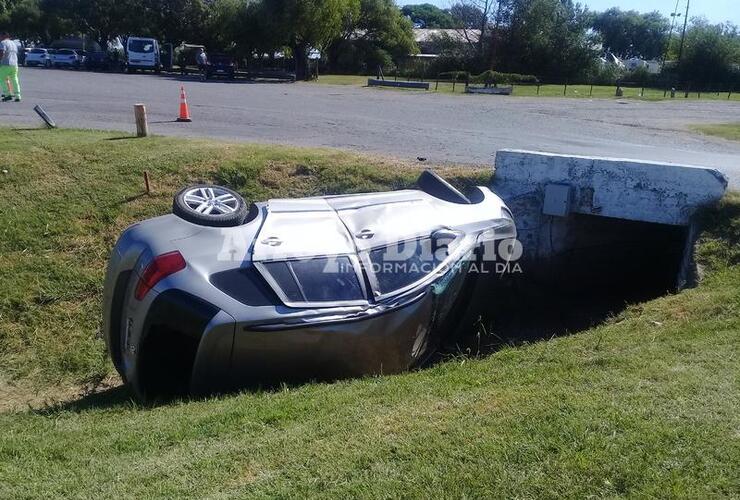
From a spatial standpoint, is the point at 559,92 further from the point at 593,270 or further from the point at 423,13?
the point at 423,13

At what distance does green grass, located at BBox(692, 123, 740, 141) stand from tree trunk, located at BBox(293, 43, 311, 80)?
1124 inches

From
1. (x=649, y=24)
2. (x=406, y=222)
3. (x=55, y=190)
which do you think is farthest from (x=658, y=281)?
(x=649, y=24)

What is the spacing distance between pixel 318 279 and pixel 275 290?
0.37m

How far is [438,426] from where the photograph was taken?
371cm

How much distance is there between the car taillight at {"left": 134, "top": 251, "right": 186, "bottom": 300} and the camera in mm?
4637

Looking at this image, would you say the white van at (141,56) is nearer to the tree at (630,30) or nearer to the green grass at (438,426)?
the green grass at (438,426)

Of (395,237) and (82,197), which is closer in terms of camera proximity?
(395,237)

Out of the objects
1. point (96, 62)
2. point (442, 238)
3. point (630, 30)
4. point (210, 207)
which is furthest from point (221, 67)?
point (630, 30)

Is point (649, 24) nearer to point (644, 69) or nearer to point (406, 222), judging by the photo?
point (644, 69)

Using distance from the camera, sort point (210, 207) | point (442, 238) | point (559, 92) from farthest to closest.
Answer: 1. point (559, 92)
2. point (442, 238)
3. point (210, 207)

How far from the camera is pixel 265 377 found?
4887mm

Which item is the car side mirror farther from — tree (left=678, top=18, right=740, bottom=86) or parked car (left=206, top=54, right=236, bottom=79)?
tree (left=678, top=18, right=740, bottom=86)

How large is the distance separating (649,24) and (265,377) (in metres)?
104

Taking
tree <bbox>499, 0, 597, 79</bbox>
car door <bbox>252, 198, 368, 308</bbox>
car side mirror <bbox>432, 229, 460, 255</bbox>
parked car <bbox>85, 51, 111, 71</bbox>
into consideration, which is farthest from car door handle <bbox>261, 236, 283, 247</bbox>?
tree <bbox>499, 0, 597, 79</bbox>
